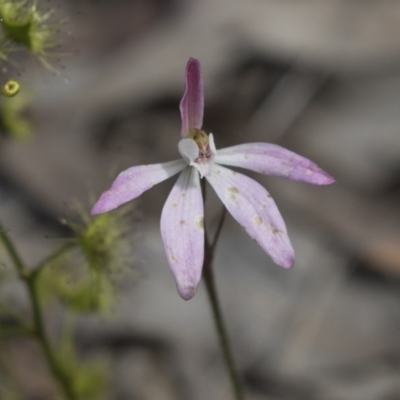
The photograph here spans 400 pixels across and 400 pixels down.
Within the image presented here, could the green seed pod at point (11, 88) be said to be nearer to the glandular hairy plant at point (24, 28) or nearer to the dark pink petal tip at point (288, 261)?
the glandular hairy plant at point (24, 28)

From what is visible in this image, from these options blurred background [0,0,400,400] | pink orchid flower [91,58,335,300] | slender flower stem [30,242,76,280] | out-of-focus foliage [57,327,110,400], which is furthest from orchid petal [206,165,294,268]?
out-of-focus foliage [57,327,110,400]

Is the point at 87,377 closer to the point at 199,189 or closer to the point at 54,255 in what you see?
the point at 54,255

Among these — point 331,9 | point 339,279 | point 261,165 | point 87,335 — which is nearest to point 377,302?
point 339,279

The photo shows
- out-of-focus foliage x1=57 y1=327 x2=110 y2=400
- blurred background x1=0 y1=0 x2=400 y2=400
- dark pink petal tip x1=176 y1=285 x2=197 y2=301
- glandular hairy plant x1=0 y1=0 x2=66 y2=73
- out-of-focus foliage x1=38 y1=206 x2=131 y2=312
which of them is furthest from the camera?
blurred background x1=0 y1=0 x2=400 y2=400

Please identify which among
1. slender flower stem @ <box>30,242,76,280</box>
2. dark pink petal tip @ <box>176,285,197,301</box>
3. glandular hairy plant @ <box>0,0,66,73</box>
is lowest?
dark pink petal tip @ <box>176,285,197,301</box>

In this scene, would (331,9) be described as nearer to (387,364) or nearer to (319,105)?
(319,105)

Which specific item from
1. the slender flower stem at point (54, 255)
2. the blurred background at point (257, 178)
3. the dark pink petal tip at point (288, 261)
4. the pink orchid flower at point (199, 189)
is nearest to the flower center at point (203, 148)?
the pink orchid flower at point (199, 189)

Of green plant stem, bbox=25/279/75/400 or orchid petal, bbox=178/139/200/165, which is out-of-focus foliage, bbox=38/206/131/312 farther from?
orchid petal, bbox=178/139/200/165

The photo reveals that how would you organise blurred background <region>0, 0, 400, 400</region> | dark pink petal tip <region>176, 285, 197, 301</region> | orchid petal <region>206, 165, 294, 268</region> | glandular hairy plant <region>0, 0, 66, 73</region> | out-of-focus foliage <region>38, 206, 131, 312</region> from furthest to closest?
1. blurred background <region>0, 0, 400, 400</region>
2. out-of-focus foliage <region>38, 206, 131, 312</region>
3. glandular hairy plant <region>0, 0, 66, 73</region>
4. orchid petal <region>206, 165, 294, 268</region>
5. dark pink petal tip <region>176, 285, 197, 301</region>
